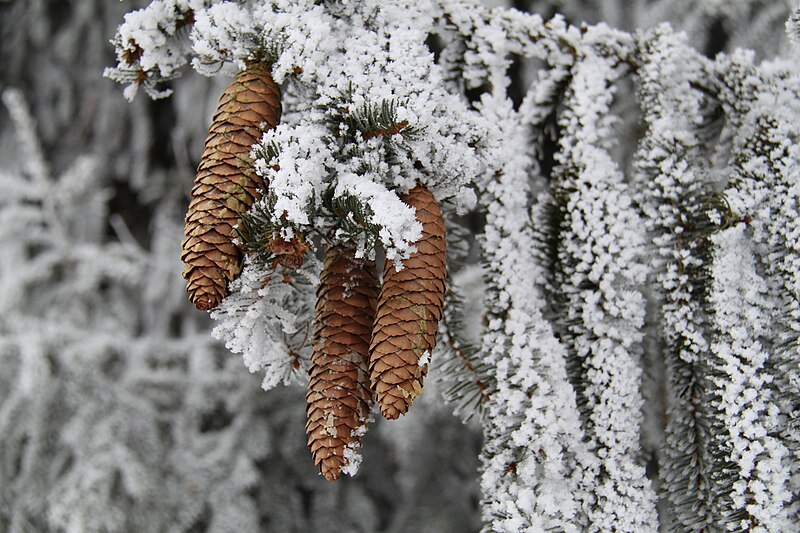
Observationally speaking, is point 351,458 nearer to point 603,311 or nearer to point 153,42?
point 603,311

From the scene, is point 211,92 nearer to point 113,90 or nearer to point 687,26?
point 113,90

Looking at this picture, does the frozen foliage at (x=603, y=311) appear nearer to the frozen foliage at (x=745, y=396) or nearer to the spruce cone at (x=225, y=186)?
the frozen foliage at (x=745, y=396)

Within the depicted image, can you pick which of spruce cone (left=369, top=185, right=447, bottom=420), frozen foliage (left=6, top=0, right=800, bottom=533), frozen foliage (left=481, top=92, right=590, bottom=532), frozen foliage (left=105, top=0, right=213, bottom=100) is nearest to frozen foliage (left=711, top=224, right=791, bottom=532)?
frozen foliage (left=6, top=0, right=800, bottom=533)

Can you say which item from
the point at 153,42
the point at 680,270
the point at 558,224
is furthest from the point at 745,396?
the point at 153,42

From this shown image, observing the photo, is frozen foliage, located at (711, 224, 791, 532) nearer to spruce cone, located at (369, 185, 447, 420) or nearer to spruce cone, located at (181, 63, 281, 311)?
spruce cone, located at (369, 185, 447, 420)

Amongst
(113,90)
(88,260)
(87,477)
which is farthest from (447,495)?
(113,90)
